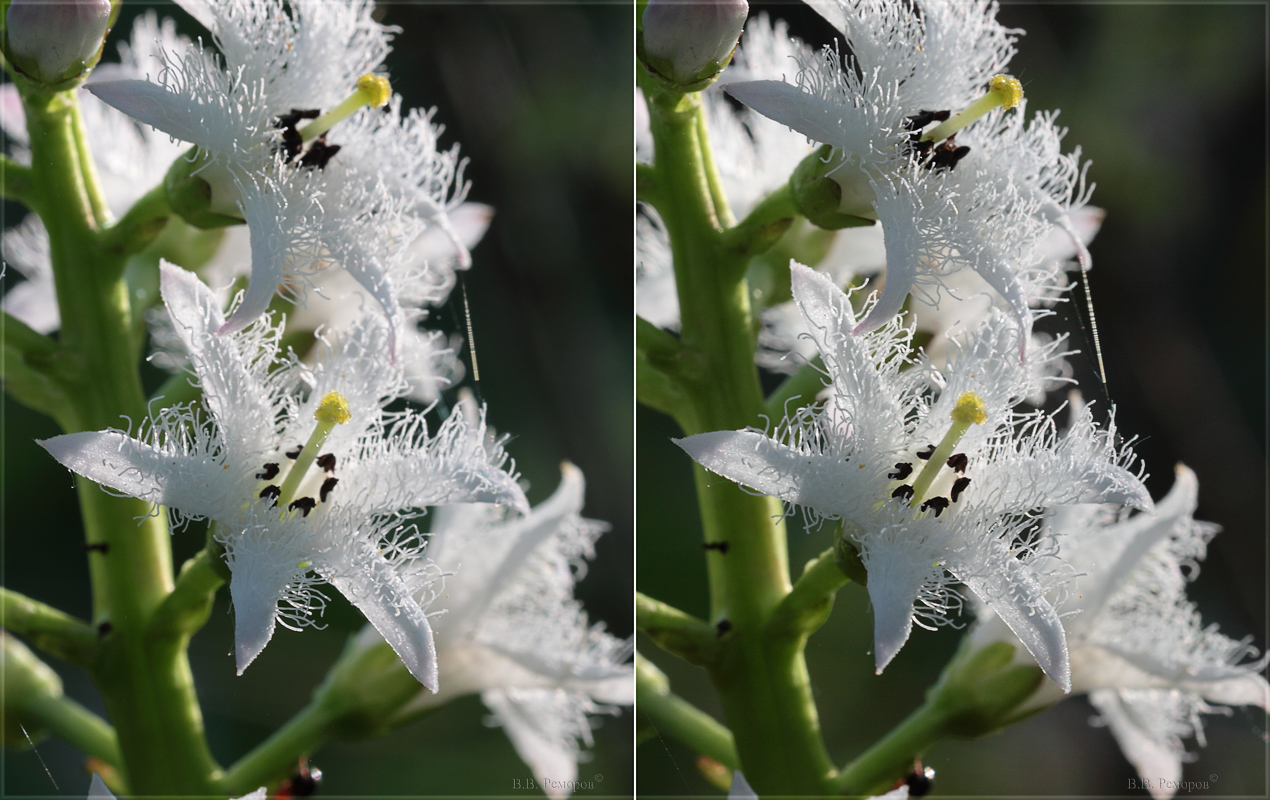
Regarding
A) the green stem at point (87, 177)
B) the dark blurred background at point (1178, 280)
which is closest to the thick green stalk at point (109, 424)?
the green stem at point (87, 177)

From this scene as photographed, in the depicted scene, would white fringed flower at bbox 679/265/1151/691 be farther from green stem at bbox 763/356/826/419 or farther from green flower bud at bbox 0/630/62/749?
green flower bud at bbox 0/630/62/749

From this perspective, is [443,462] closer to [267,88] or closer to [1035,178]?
[267,88]

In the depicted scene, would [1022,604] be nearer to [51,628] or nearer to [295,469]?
[295,469]

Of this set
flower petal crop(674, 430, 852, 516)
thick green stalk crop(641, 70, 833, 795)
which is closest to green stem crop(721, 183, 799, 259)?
thick green stalk crop(641, 70, 833, 795)

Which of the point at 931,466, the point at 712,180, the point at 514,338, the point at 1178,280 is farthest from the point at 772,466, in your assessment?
the point at 1178,280

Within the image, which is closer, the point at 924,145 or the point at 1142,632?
the point at 924,145

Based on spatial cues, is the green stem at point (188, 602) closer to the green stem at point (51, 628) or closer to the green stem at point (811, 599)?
the green stem at point (51, 628)
